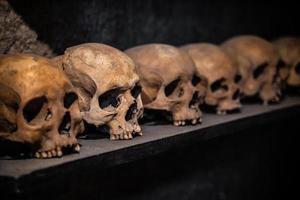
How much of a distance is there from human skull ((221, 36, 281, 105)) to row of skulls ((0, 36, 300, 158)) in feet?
0.07

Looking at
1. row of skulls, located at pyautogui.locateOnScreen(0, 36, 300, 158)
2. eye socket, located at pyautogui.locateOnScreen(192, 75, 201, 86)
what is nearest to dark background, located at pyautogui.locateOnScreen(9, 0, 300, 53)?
row of skulls, located at pyautogui.locateOnScreen(0, 36, 300, 158)

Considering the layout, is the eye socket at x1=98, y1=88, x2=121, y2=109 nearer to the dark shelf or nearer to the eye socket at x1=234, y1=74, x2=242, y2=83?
the dark shelf

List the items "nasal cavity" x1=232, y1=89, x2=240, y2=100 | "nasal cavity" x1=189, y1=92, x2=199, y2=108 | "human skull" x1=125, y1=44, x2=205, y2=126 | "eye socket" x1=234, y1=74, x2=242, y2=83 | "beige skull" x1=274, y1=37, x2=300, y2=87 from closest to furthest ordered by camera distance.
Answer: "human skull" x1=125, y1=44, x2=205, y2=126
"nasal cavity" x1=189, y1=92, x2=199, y2=108
"nasal cavity" x1=232, y1=89, x2=240, y2=100
"eye socket" x1=234, y1=74, x2=242, y2=83
"beige skull" x1=274, y1=37, x2=300, y2=87

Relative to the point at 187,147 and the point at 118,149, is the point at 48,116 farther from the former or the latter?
the point at 187,147

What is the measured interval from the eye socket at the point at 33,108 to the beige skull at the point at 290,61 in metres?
1.44

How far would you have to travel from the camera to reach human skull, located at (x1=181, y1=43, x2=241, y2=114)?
2.12 metres

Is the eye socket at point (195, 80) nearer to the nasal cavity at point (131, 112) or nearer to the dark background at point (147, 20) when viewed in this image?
the dark background at point (147, 20)

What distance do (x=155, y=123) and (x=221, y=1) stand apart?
1055 millimetres

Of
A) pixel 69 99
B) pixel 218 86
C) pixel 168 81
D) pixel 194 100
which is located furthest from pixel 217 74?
pixel 69 99

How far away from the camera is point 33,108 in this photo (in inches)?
57.6

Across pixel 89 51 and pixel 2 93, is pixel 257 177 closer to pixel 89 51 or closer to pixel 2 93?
pixel 89 51

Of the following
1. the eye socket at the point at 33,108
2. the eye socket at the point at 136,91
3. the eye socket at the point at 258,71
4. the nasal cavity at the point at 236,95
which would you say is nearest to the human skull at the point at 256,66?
the eye socket at the point at 258,71

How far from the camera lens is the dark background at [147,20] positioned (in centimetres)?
188

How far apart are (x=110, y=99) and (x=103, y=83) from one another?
10cm
